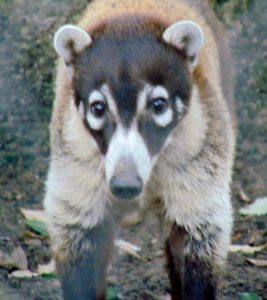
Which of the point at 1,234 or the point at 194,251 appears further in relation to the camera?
the point at 1,234

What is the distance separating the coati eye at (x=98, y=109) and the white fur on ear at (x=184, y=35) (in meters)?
0.55

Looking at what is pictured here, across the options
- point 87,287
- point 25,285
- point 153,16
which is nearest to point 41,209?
point 25,285

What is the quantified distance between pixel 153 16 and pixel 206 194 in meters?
1.09

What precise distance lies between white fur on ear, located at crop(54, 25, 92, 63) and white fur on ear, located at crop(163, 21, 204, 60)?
1.48ft

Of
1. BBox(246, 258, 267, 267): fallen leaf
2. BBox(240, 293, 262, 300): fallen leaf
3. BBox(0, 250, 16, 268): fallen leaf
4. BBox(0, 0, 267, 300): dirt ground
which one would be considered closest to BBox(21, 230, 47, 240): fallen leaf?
BBox(0, 0, 267, 300): dirt ground

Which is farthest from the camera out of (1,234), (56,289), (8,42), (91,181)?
(8,42)

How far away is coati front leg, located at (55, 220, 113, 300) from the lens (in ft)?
20.8

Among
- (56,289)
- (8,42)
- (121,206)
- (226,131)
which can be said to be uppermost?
(8,42)

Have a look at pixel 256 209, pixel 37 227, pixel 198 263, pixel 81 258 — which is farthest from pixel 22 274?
pixel 256 209

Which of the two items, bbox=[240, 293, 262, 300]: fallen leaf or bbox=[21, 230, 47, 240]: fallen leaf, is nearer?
bbox=[240, 293, 262, 300]: fallen leaf

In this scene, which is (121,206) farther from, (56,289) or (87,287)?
(56,289)

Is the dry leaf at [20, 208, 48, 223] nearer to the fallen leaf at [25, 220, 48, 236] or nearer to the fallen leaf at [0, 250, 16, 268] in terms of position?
the fallen leaf at [25, 220, 48, 236]

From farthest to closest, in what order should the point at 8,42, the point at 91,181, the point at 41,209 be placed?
the point at 8,42, the point at 41,209, the point at 91,181

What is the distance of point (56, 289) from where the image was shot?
7062mm
